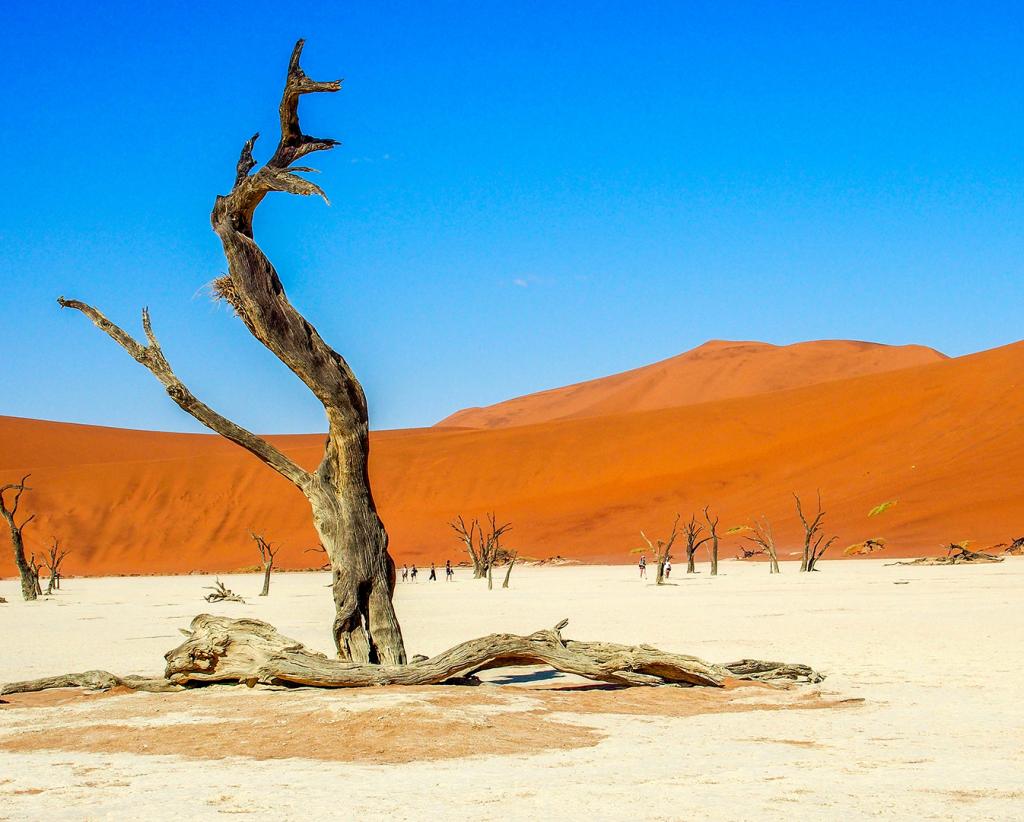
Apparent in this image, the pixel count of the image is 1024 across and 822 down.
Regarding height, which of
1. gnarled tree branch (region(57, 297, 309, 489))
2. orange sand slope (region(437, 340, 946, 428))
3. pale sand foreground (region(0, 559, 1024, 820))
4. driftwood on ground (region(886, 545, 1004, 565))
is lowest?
pale sand foreground (region(0, 559, 1024, 820))

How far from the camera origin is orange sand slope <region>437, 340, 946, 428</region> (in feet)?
477

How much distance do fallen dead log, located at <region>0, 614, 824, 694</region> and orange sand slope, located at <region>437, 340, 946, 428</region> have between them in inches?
4887

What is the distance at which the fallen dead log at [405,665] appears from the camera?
10.9 m

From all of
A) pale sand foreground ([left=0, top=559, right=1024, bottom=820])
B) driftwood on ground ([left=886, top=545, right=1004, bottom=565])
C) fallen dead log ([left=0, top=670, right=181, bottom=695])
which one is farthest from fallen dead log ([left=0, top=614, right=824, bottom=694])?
driftwood on ground ([left=886, top=545, right=1004, bottom=565])

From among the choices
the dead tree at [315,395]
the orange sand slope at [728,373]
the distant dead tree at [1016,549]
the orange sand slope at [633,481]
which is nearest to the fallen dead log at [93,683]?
the dead tree at [315,395]

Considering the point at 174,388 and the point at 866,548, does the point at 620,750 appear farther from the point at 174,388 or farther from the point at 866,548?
the point at 866,548

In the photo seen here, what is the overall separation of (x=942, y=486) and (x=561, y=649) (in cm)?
4484

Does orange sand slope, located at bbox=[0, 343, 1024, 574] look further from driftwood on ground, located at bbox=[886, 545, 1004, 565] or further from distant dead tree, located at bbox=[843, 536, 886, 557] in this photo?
driftwood on ground, located at bbox=[886, 545, 1004, 565]

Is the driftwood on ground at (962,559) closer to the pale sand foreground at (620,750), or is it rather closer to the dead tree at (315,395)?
the pale sand foreground at (620,750)

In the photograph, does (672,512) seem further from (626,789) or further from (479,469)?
(626,789)

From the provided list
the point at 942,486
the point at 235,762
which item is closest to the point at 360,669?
the point at 235,762

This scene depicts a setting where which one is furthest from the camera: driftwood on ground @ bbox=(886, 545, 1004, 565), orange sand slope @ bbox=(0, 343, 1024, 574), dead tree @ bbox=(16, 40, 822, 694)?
orange sand slope @ bbox=(0, 343, 1024, 574)

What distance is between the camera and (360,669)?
1089 centimetres

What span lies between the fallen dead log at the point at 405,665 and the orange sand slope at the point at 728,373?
124 meters
